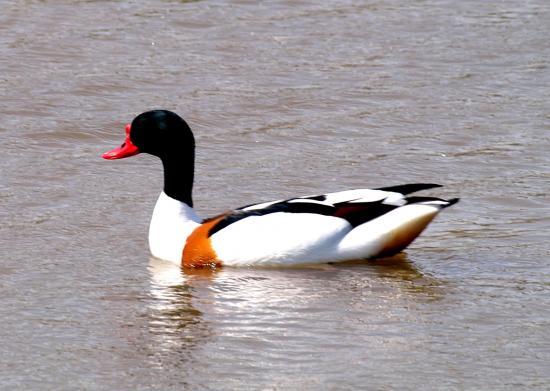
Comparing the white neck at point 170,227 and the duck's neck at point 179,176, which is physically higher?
the duck's neck at point 179,176

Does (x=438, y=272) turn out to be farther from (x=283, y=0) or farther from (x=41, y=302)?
(x=283, y=0)

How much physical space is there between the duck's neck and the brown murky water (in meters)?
0.41

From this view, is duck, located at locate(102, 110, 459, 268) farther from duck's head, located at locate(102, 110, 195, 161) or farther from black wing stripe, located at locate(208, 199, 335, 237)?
duck's head, located at locate(102, 110, 195, 161)

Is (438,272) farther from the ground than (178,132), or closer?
closer

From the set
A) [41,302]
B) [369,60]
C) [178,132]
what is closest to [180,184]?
[178,132]

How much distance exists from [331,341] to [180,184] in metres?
2.64

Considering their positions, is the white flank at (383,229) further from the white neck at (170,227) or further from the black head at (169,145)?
the black head at (169,145)

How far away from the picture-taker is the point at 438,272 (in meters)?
9.77

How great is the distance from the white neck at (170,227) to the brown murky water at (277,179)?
123 mm

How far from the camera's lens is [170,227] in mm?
10211

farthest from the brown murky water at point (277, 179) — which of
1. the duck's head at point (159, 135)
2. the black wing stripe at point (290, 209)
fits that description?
the duck's head at point (159, 135)

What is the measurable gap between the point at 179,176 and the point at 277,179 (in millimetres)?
1474

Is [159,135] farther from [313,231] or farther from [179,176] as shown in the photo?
[313,231]

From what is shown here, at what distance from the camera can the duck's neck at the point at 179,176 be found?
10.5 m
